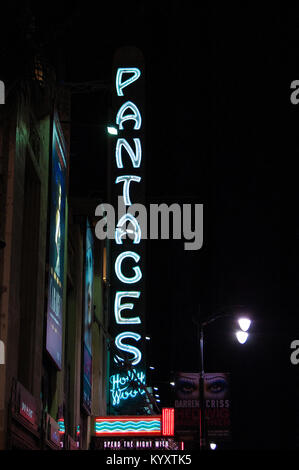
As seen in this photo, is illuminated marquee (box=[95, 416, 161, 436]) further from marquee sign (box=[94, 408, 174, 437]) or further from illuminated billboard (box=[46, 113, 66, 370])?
illuminated billboard (box=[46, 113, 66, 370])

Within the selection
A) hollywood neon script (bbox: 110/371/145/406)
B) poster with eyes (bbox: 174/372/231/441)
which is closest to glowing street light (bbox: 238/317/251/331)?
poster with eyes (bbox: 174/372/231/441)

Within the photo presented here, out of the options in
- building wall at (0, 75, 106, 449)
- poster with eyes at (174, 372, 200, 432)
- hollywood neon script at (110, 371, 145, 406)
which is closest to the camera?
building wall at (0, 75, 106, 449)

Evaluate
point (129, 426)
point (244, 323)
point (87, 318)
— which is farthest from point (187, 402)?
point (87, 318)

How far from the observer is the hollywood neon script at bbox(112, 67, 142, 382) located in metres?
35.4

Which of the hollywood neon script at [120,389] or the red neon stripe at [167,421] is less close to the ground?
the hollywood neon script at [120,389]

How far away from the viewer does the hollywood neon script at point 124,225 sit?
3538 centimetres

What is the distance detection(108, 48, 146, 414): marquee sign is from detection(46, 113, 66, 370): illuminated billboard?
9680mm

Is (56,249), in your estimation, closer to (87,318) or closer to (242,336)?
(242,336)

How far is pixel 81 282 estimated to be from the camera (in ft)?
111

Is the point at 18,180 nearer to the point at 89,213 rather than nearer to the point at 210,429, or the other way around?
the point at 210,429

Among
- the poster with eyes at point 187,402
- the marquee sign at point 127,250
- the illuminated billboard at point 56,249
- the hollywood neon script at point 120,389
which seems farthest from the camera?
the hollywood neon script at point 120,389

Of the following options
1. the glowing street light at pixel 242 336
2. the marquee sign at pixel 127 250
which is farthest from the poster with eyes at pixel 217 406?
the marquee sign at pixel 127 250

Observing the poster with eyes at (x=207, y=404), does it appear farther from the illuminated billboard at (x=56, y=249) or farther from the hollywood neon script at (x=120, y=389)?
the hollywood neon script at (x=120, y=389)
